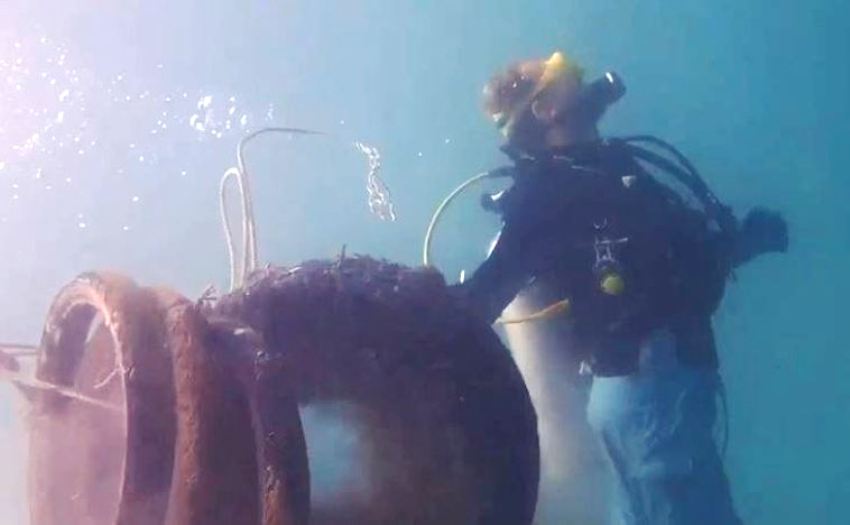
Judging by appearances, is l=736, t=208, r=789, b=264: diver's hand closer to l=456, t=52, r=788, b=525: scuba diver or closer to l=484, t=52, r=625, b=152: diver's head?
l=456, t=52, r=788, b=525: scuba diver

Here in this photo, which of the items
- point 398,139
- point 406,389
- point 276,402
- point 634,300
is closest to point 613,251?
point 634,300

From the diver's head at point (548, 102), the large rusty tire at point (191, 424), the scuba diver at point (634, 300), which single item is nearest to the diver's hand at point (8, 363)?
the large rusty tire at point (191, 424)

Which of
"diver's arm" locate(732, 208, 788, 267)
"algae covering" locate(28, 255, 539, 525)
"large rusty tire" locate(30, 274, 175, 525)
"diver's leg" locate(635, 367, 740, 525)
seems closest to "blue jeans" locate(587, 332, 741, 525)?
"diver's leg" locate(635, 367, 740, 525)

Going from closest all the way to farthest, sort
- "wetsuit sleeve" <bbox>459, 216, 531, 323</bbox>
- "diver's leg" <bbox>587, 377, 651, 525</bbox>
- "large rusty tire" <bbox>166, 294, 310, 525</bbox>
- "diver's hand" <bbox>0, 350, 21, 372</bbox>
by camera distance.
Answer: "large rusty tire" <bbox>166, 294, 310, 525</bbox> → "diver's hand" <bbox>0, 350, 21, 372</bbox> → "wetsuit sleeve" <bbox>459, 216, 531, 323</bbox> → "diver's leg" <bbox>587, 377, 651, 525</bbox>

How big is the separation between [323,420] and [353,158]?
107ft

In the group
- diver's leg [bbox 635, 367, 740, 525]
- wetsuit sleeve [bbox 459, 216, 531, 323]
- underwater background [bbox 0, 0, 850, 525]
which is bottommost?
diver's leg [bbox 635, 367, 740, 525]

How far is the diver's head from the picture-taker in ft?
18.6

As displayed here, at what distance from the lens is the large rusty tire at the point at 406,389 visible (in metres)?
3.12

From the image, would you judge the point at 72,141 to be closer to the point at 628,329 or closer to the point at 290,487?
the point at 628,329

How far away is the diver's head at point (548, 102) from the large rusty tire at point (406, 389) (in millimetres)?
2518

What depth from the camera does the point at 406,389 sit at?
3168 mm

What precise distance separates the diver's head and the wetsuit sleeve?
0.84 meters

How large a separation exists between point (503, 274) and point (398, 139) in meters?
28.7

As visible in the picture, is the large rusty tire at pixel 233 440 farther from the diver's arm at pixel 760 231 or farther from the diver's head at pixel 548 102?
the diver's arm at pixel 760 231
